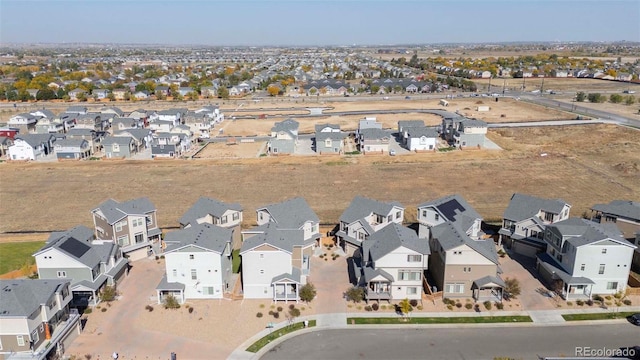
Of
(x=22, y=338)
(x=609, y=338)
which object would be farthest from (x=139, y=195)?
(x=609, y=338)

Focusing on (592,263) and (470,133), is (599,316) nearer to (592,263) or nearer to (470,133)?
(592,263)

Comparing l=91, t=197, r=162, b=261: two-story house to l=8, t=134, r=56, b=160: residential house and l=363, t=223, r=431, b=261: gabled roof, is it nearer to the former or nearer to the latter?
l=363, t=223, r=431, b=261: gabled roof

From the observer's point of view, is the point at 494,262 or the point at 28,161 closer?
the point at 494,262

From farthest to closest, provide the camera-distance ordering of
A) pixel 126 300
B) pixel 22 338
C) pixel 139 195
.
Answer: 1. pixel 139 195
2. pixel 126 300
3. pixel 22 338

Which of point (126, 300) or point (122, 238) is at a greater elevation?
point (122, 238)

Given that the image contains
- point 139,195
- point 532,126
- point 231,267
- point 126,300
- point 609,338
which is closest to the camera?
point 609,338

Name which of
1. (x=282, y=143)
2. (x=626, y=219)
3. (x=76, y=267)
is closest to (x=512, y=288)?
(x=626, y=219)

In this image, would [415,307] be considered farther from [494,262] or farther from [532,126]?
[532,126]

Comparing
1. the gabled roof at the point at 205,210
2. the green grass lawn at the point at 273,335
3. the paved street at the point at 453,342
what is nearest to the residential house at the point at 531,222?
the paved street at the point at 453,342
